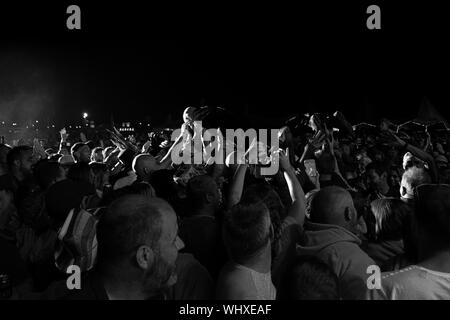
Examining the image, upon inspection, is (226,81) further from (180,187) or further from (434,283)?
(434,283)

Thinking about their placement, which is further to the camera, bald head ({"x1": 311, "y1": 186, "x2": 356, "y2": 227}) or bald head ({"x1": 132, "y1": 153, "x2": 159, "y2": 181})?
bald head ({"x1": 132, "y1": 153, "x2": 159, "y2": 181})

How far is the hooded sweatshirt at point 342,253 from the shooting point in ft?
9.19

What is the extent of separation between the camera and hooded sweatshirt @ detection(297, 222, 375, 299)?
2801 mm

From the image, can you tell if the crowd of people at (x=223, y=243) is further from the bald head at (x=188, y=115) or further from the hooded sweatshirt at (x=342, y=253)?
the bald head at (x=188, y=115)

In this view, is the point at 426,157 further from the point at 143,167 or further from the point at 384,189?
the point at 143,167

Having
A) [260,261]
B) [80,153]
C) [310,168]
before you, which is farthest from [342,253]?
[80,153]

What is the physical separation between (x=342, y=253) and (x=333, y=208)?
35cm

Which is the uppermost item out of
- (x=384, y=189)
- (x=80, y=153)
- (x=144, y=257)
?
(x=80, y=153)

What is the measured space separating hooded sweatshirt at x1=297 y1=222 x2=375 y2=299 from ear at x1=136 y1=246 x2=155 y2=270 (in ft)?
4.16

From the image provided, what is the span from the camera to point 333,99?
2973 cm

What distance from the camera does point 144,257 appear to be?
6.55 ft

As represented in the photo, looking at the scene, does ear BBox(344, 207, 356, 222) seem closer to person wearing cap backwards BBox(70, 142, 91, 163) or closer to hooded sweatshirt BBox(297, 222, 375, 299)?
hooded sweatshirt BBox(297, 222, 375, 299)

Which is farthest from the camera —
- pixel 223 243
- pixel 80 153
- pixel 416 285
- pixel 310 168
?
pixel 80 153

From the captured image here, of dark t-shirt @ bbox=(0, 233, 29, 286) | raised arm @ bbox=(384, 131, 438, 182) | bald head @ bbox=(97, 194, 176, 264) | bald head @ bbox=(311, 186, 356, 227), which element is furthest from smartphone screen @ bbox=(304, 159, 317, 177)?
bald head @ bbox=(97, 194, 176, 264)
